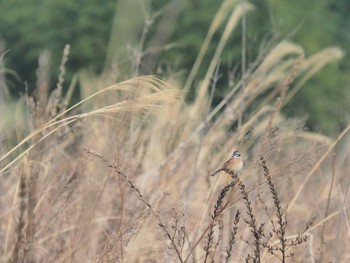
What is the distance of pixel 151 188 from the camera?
261 centimetres

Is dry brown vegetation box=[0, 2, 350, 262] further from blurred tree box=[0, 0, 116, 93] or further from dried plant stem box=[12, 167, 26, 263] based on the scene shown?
blurred tree box=[0, 0, 116, 93]

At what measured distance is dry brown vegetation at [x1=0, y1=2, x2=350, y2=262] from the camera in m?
1.66

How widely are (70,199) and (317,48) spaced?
16712 mm

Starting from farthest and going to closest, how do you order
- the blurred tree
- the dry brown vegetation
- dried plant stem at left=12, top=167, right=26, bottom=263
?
the blurred tree < dried plant stem at left=12, top=167, right=26, bottom=263 < the dry brown vegetation

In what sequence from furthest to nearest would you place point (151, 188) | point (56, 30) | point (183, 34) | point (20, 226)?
1. point (183, 34)
2. point (56, 30)
3. point (151, 188)
4. point (20, 226)

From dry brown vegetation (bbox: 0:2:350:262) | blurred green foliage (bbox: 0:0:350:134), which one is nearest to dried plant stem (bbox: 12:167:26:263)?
dry brown vegetation (bbox: 0:2:350:262)

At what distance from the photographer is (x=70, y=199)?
2625mm

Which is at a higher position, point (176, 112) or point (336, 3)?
point (336, 3)

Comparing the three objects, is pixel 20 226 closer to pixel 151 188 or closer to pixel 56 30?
pixel 151 188

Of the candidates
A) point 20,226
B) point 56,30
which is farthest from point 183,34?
point 20,226

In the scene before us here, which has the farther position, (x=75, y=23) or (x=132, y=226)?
(x=75, y=23)

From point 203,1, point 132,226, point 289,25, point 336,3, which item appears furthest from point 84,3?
point 132,226

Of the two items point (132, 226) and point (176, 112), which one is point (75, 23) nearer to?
point (176, 112)

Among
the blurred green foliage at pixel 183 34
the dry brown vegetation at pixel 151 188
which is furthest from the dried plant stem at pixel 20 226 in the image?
the blurred green foliage at pixel 183 34
